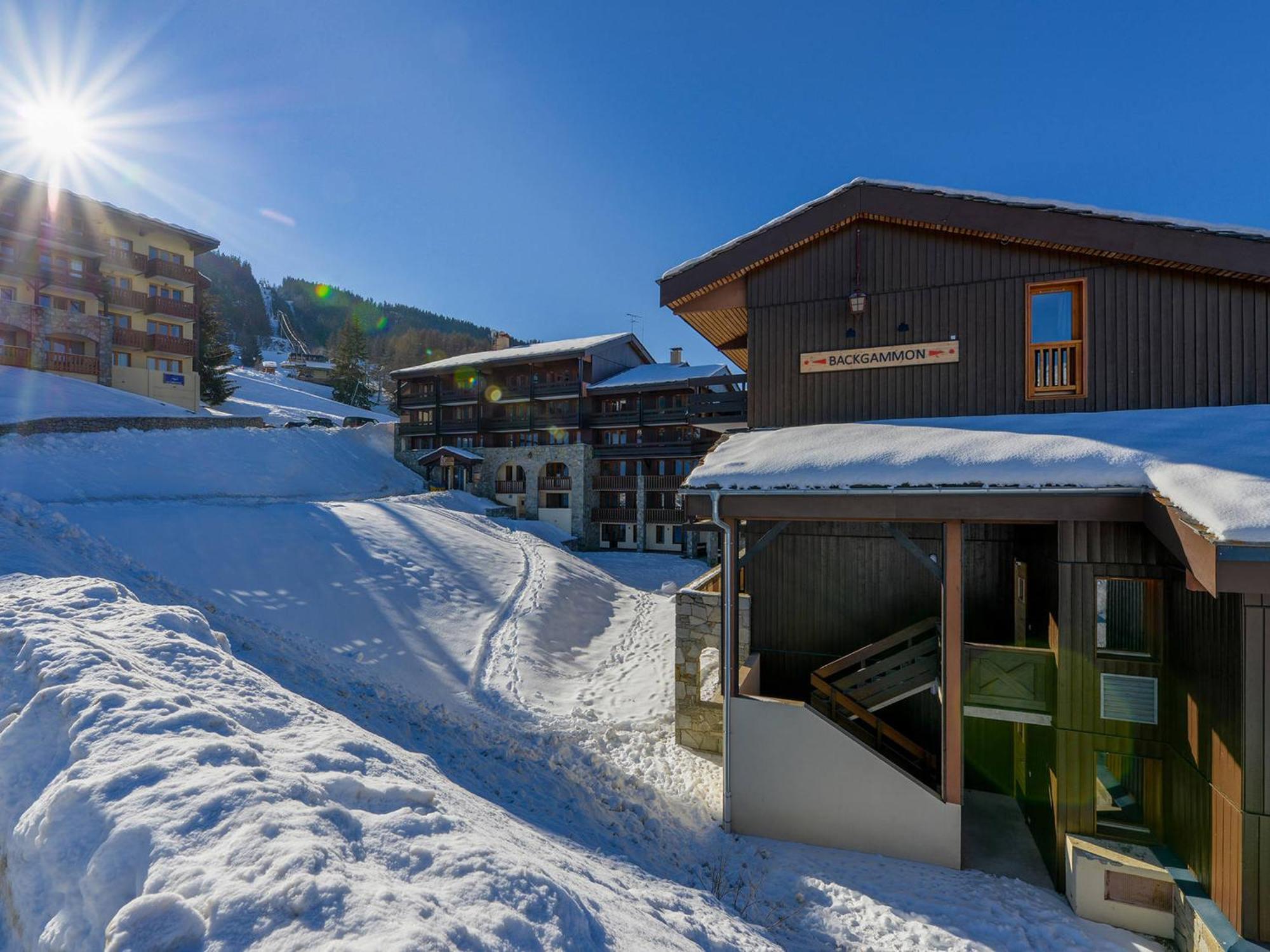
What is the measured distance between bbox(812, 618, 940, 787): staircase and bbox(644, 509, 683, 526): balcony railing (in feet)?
67.5

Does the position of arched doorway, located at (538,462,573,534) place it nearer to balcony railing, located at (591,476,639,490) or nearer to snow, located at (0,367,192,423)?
balcony railing, located at (591,476,639,490)

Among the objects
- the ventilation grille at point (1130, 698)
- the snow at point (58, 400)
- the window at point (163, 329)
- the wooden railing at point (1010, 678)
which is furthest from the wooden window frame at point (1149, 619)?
the window at point (163, 329)

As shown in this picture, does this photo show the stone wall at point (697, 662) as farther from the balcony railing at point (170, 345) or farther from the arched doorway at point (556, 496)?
the balcony railing at point (170, 345)

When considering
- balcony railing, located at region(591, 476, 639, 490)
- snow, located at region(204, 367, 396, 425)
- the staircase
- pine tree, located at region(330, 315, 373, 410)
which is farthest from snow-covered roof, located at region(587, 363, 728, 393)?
pine tree, located at region(330, 315, 373, 410)

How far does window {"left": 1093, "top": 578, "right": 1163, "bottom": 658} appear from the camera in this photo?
6.87 m

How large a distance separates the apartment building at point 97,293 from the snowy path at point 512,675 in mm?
20085

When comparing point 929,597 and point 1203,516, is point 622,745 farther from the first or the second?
point 1203,516

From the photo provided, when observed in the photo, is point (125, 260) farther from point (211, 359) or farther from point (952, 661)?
point (952, 661)

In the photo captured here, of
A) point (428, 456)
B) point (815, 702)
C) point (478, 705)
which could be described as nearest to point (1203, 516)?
point (815, 702)

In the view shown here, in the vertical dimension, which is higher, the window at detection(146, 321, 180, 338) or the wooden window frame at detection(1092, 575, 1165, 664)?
the window at detection(146, 321, 180, 338)

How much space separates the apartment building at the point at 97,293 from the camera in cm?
2672

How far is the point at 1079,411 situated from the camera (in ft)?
28.3

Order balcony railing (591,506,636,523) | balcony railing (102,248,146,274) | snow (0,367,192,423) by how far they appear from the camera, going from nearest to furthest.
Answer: snow (0,367,192,423) < balcony railing (102,248,146,274) < balcony railing (591,506,636,523)

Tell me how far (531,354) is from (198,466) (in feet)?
58.4
